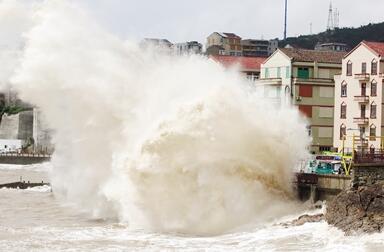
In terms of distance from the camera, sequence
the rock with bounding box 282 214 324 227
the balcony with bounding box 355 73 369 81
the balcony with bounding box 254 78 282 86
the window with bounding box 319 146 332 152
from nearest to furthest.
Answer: the rock with bounding box 282 214 324 227 → the balcony with bounding box 355 73 369 81 → the window with bounding box 319 146 332 152 → the balcony with bounding box 254 78 282 86

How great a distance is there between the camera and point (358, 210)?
32.9 meters

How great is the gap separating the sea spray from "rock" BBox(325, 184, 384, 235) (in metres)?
4.06

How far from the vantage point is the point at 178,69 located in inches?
1698

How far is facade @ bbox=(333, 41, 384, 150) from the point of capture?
196 ft

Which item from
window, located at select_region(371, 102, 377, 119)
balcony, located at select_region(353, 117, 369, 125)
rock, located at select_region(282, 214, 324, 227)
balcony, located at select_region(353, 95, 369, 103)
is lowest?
rock, located at select_region(282, 214, 324, 227)

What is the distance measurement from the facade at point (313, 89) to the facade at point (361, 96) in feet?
12.4

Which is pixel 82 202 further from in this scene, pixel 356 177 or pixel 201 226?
pixel 356 177

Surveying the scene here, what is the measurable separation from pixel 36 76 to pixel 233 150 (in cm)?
1309

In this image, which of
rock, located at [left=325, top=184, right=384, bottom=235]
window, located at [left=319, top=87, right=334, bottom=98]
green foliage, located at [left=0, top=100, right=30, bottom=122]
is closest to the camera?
rock, located at [left=325, top=184, right=384, bottom=235]

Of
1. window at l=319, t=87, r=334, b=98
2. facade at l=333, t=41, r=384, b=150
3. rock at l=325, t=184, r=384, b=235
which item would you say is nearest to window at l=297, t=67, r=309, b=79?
window at l=319, t=87, r=334, b=98

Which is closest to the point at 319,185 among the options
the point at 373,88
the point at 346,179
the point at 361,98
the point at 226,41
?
the point at 346,179

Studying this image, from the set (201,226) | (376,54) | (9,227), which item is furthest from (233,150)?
(376,54)

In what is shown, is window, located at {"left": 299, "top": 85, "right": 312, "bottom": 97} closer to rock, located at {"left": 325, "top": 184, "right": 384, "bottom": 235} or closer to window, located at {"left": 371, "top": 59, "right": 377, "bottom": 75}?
window, located at {"left": 371, "top": 59, "right": 377, "bottom": 75}

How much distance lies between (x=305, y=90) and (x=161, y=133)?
3197 cm
